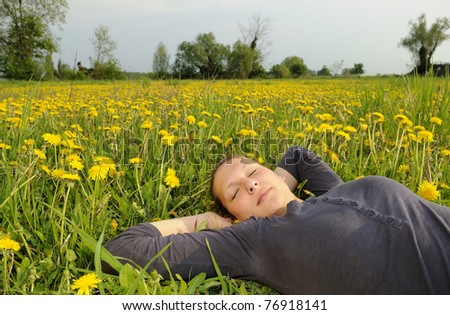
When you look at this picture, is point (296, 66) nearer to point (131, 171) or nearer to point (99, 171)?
point (131, 171)

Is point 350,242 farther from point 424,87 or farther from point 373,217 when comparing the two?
point 424,87

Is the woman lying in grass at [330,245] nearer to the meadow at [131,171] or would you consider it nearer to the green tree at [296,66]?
the meadow at [131,171]

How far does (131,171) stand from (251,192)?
962 millimetres

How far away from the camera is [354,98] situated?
5230 millimetres

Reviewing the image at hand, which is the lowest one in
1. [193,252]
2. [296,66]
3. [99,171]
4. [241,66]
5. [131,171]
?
[193,252]

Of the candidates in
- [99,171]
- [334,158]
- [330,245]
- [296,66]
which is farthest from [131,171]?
[296,66]

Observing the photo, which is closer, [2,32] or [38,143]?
[38,143]

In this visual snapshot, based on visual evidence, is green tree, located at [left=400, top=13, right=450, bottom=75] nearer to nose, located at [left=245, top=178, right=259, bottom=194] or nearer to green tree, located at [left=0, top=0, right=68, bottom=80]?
green tree, located at [left=0, top=0, right=68, bottom=80]

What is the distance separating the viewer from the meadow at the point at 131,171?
1.73 meters

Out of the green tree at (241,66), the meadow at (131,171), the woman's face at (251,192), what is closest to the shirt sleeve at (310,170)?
the meadow at (131,171)

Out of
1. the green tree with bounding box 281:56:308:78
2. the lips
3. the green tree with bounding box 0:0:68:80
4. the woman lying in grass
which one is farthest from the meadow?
the green tree with bounding box 281:56:308:78

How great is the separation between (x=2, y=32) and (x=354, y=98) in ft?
112

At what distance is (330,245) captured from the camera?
1.61 m

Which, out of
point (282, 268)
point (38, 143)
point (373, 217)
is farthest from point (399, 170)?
point (38, 143)
